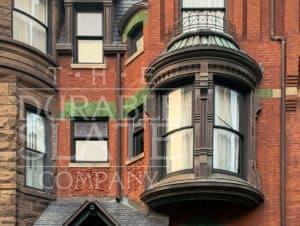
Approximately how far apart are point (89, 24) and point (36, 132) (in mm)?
4035

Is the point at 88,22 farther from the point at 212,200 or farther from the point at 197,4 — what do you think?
the point at 212,200

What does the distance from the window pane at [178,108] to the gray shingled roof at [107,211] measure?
2415 millimetres

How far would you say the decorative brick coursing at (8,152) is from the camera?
17391 mm

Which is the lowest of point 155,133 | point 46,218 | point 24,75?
point 46,218

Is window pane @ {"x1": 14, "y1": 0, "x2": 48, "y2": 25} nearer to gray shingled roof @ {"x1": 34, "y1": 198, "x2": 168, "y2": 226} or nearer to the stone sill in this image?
the stone sill

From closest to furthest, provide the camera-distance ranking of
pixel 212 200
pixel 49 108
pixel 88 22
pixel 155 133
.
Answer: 1. pixel 212 200
2. pixel 155 133
3. pixel 49 108
4. pixel 88 22

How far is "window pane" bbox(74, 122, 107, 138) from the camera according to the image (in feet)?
66.1

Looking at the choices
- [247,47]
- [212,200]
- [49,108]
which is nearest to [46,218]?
[49,108]

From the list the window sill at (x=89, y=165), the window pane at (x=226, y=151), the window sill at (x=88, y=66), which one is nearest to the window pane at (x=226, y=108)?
the window pane at (x=226, y=151)

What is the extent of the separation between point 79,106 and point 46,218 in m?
3.59

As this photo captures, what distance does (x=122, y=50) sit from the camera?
20328 millimetres

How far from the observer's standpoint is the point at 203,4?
18641 mm

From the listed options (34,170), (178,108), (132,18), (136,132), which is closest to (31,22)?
(132,18)

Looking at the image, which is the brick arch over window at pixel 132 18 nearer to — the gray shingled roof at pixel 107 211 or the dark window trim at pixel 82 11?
the dark window trim at pixel 82 11
